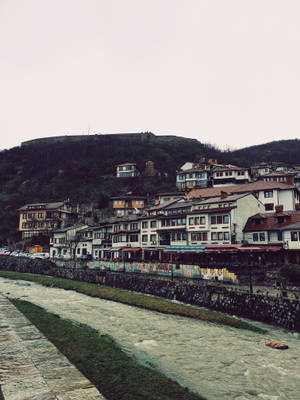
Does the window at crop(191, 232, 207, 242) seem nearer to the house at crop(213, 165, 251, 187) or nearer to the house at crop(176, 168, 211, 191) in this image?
the house at crop(213, 165, 251, 187)

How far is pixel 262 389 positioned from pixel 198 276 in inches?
969

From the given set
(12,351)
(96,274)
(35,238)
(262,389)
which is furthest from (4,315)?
(35,238)

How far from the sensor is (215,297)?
93.1ft

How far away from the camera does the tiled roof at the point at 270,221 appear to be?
46938 mm

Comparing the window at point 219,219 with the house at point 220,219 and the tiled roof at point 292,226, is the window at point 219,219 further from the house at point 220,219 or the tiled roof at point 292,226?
the tiled roof at point 292,226

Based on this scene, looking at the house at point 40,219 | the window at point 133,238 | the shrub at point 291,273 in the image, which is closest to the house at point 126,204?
the house at point 40,219

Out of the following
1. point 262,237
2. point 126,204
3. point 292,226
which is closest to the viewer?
point 292,226

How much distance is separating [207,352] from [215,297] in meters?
12.1

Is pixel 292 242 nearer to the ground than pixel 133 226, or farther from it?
nearer to the ground

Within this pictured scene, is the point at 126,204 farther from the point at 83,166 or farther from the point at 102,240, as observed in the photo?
the point at 83,166

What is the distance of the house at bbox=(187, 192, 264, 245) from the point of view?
49.2 metres

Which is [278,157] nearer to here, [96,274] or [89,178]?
[89,178]

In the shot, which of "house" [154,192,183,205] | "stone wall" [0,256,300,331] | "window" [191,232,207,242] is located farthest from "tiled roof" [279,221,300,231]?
"house" [154,192,183,205]

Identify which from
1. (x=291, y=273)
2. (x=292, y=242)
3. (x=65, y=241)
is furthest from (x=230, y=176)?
(x=291, y=273)
